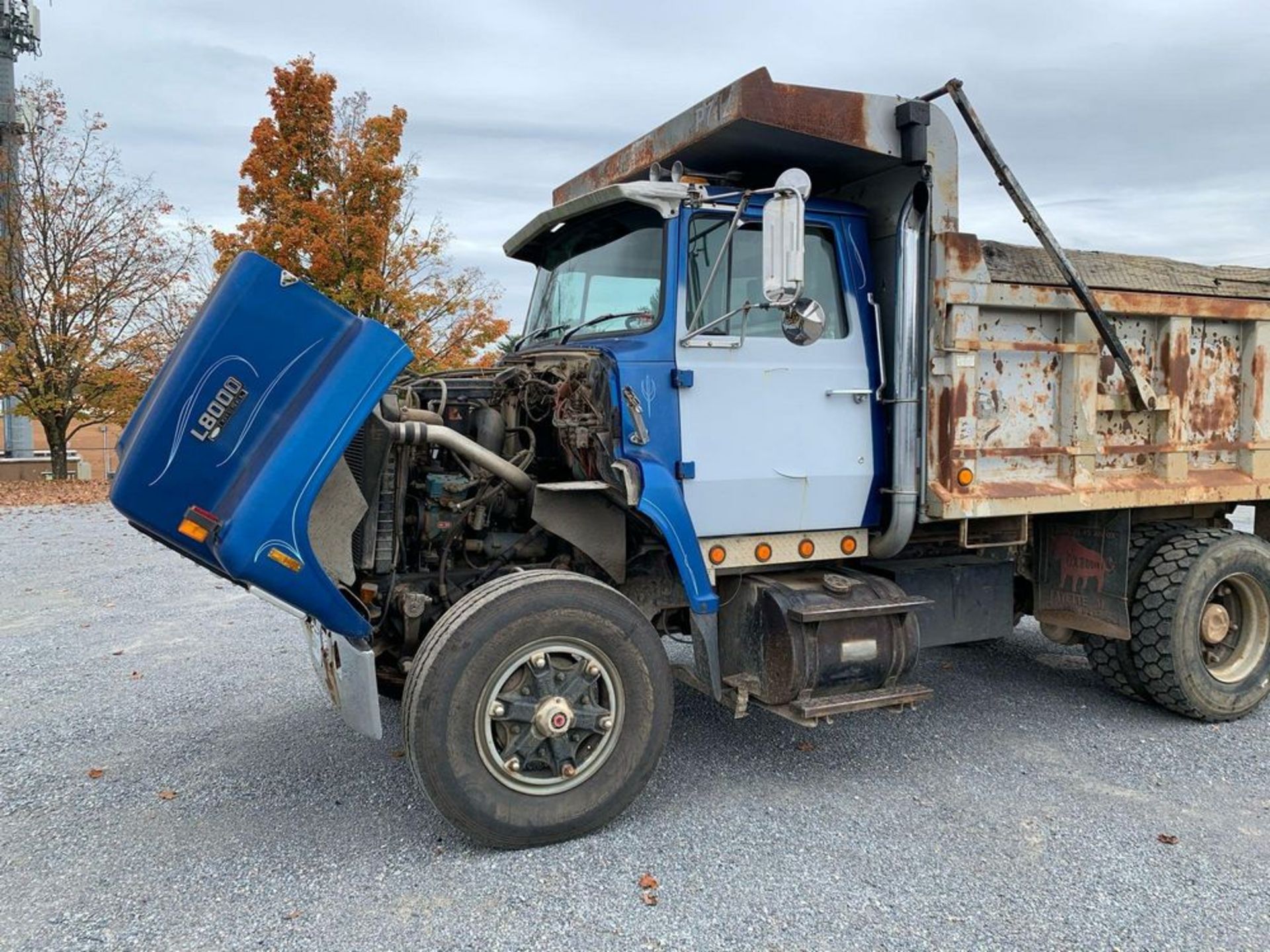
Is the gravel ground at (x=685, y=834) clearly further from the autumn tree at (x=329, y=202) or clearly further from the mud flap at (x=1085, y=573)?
the autumn tree at (x=329, y=202)

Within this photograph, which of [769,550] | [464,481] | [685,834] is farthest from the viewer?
[769,550]

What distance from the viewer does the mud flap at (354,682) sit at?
3650mm

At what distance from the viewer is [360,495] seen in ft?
12.4

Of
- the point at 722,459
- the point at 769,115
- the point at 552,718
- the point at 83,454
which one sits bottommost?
the point at 83,454

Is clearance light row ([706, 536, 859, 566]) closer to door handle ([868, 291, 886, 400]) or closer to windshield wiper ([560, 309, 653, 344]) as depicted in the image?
door handle ([868, 291, 886, 400])

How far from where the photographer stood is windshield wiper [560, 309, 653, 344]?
4.29m

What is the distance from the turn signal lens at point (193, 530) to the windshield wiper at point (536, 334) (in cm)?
214

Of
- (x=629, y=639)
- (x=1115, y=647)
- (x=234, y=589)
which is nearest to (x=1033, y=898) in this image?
(x=629, y=639)

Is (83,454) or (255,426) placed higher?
(255,426)

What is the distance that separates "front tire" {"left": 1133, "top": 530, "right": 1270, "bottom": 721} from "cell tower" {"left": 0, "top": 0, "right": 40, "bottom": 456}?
2014 centimetres

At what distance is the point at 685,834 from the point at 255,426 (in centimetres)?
235

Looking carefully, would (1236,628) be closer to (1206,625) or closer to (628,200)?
(1206,625)

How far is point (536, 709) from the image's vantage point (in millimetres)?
3732

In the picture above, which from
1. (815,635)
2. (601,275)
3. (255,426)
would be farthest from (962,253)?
(255,426)
